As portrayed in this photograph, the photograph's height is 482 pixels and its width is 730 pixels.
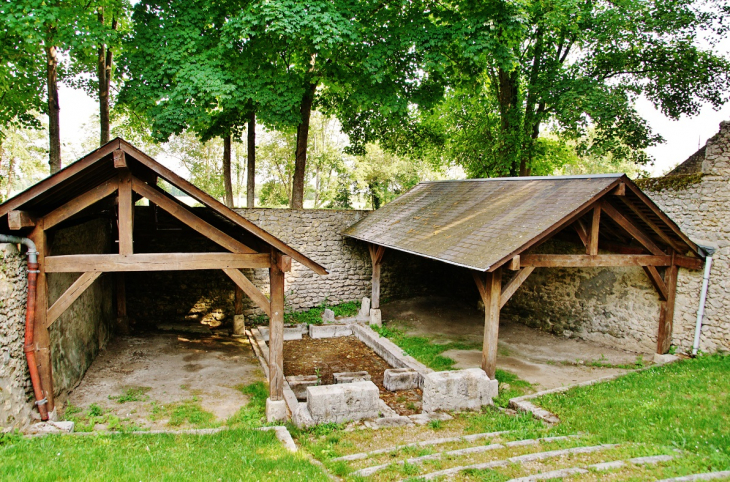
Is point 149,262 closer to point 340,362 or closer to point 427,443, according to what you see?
point 427,443

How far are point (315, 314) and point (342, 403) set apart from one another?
6.39 meters

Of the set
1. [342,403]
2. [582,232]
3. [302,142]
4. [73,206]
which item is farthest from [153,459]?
[302,142]

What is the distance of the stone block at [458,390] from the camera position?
22.0 feet

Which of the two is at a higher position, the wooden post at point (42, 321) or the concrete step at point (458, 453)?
the wooden post at point (42, 321)

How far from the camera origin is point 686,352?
852cm

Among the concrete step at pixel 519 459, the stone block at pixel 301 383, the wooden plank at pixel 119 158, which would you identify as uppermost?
the wooden plank at pixel 119 158

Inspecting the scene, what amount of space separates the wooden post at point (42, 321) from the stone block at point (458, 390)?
5231 mm

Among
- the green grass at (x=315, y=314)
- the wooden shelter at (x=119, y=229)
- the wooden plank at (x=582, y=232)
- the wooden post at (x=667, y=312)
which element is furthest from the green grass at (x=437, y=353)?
the wooden shelter at (x=119, y=229)

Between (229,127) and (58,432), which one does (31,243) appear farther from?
(229,127)

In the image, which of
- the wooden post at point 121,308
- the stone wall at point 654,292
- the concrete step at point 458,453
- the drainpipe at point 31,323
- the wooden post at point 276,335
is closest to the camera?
the concrete step at point 458,453

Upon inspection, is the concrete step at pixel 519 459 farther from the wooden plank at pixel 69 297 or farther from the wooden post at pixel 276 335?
the wooden plank at pixel 69 297

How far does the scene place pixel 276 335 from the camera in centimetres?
645

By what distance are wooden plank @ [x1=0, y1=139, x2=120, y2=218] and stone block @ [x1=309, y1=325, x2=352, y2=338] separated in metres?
7.35

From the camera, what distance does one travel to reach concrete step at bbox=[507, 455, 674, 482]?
13.0 ft
